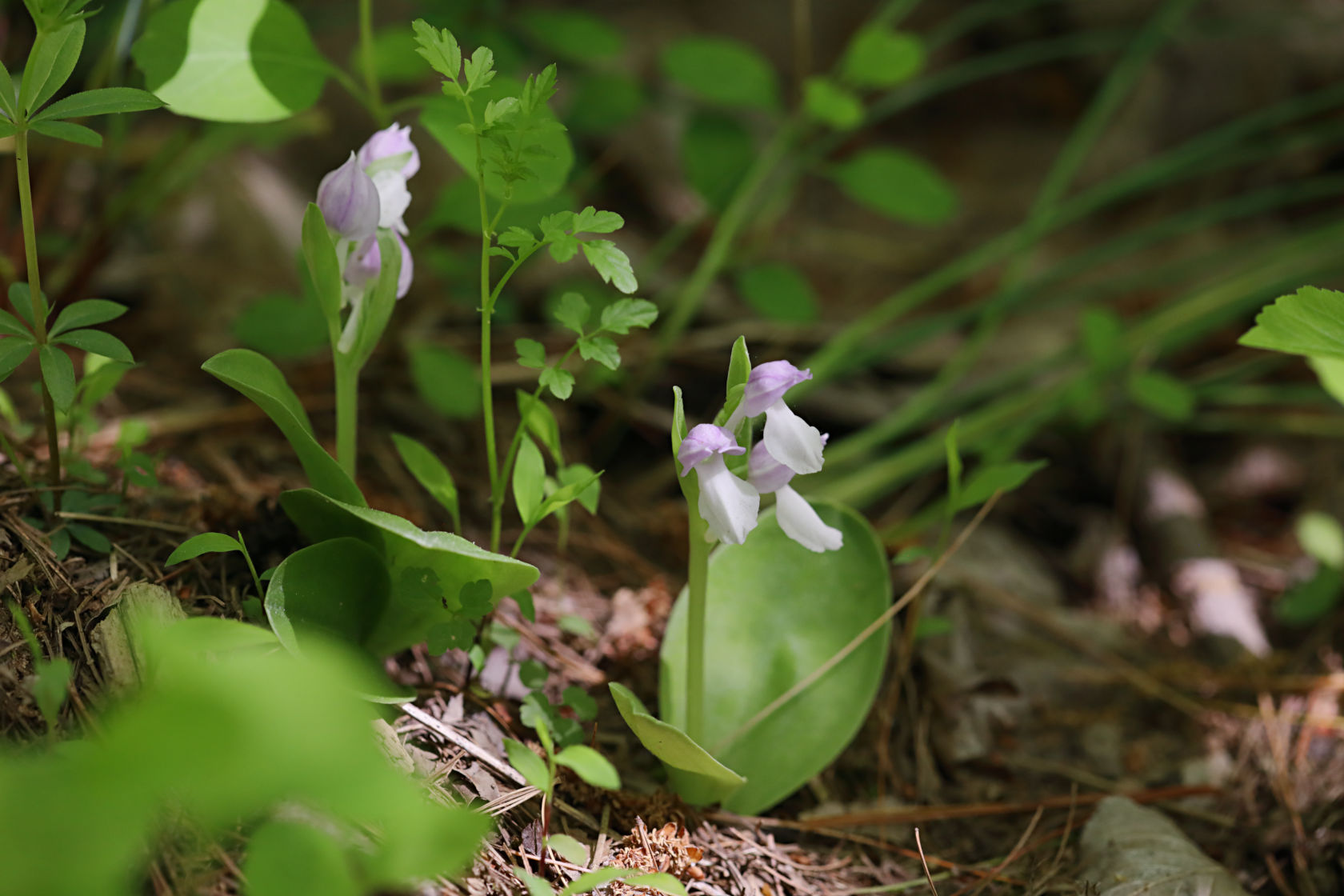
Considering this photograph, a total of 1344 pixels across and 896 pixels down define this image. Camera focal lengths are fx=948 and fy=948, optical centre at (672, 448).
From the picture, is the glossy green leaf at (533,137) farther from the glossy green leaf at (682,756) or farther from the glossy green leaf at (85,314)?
the glossy green leaf at (682,756)

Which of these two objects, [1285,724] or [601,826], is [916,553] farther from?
[1285,724]

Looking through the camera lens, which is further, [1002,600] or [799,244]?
[799,244]

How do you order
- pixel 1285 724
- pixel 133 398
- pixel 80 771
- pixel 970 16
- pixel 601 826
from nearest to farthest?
pixel 80 771 < pixel 601 826 < pixel 1285 724 < pixel 133 398 < pixel 970 16

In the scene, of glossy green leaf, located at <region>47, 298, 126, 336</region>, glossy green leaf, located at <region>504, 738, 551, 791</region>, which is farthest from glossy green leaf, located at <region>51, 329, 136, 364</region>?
glossy green leaf, located at <region>504, 738, 551, 791</region>

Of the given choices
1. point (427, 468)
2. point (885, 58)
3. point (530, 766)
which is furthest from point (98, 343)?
point (885, 58)

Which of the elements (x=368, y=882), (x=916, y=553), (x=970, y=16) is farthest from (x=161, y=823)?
(x=970, y=16)

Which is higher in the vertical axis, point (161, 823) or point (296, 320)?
point (296, 320)
